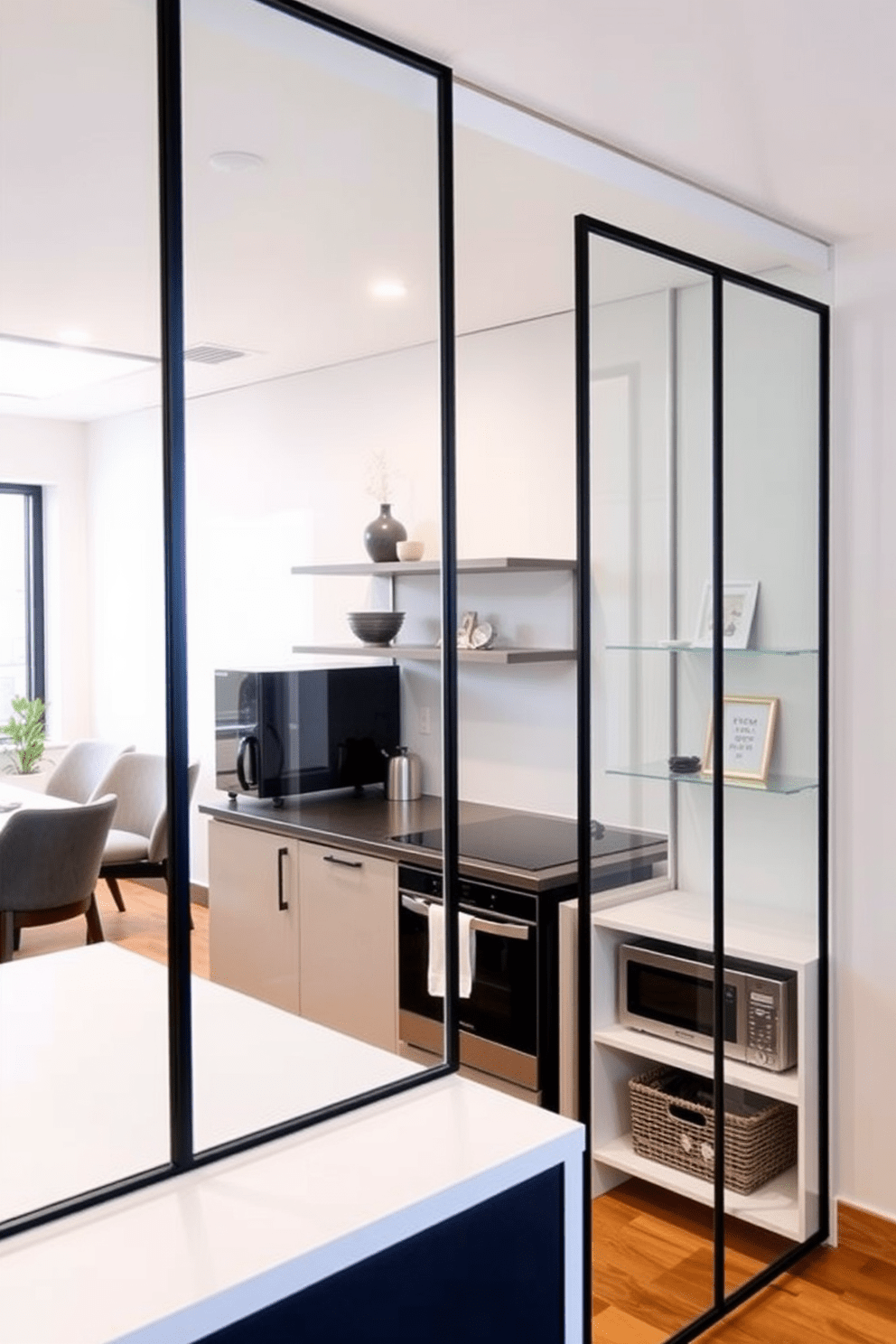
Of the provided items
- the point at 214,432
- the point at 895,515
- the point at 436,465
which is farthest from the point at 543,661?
the point at 214,432

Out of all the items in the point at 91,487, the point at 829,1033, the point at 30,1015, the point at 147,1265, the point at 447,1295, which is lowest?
the point at 829,1033

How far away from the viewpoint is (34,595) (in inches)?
50.5

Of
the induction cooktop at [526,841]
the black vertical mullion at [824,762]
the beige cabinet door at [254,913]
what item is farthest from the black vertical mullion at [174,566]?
the black vertical mullion at [824,762]

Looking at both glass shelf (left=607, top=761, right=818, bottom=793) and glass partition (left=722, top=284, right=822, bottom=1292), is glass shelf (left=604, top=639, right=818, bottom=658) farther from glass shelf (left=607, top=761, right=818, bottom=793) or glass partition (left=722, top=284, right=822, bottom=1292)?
glass shelf (left=607, top=761, right=818, bottom=793)

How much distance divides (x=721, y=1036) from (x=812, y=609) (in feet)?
3.24

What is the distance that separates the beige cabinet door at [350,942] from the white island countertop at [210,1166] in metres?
0.04

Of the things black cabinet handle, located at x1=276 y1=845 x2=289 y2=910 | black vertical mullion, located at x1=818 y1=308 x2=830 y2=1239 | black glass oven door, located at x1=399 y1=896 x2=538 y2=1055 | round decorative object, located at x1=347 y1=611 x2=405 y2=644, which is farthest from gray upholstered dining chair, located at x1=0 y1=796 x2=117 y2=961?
black vertical mullion, located at x1=818 y1=308 x2=830 y2=1239

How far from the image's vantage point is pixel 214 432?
143 cm

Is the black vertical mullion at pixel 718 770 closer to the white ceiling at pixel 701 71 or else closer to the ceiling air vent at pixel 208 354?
the white ceiling at pixel 701 71

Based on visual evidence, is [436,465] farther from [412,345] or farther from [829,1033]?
[829,1033]

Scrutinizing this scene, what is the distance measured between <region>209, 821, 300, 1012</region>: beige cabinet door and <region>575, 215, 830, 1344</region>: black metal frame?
669 millimetres

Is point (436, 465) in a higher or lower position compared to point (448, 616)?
higher

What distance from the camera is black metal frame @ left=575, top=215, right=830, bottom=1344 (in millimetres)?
2158

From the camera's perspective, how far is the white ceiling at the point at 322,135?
54.9 inches
